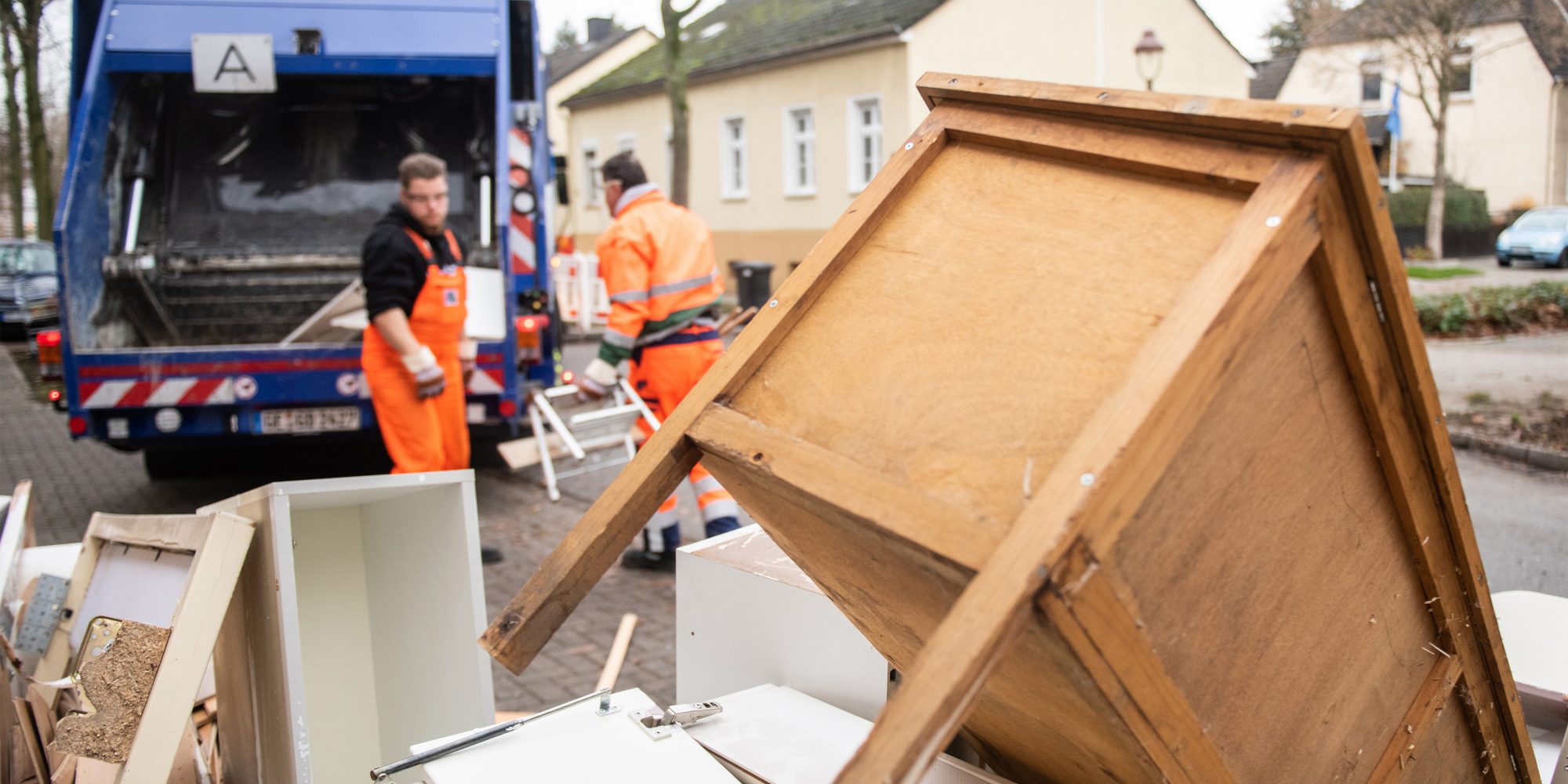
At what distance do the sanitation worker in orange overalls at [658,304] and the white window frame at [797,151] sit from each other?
18697 mm

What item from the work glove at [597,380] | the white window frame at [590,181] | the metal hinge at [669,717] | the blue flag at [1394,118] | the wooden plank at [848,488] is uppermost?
the blue flag at [1394,118]

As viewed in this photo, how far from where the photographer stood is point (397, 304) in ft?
15.1

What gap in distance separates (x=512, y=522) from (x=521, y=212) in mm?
1594

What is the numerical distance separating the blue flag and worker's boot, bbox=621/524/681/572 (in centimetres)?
2841

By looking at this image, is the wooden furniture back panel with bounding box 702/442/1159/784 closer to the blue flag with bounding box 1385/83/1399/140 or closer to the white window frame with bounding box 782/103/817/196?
the white window frame with bounding box 782/103/817/196

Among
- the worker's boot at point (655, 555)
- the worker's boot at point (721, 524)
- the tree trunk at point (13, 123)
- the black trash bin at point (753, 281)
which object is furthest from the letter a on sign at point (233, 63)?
the tree trunk at point (13, 123)

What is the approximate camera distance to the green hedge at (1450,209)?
1133 inches

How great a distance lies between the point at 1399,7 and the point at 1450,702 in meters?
24.1

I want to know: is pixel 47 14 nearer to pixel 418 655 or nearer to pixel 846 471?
pixel 418 655

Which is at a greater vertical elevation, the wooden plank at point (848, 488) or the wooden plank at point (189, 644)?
the wooden plank at point (848, 488)

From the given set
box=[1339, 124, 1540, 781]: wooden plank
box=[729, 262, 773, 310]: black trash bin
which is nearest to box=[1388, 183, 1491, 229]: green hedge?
box=[729, 262, 773, 310]: black trash bin

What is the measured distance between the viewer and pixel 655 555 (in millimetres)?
5293

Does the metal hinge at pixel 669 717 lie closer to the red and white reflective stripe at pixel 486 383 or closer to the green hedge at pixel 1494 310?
the red and white reflective stripe at pixel 486 383

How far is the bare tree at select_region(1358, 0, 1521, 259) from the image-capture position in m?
21.4
